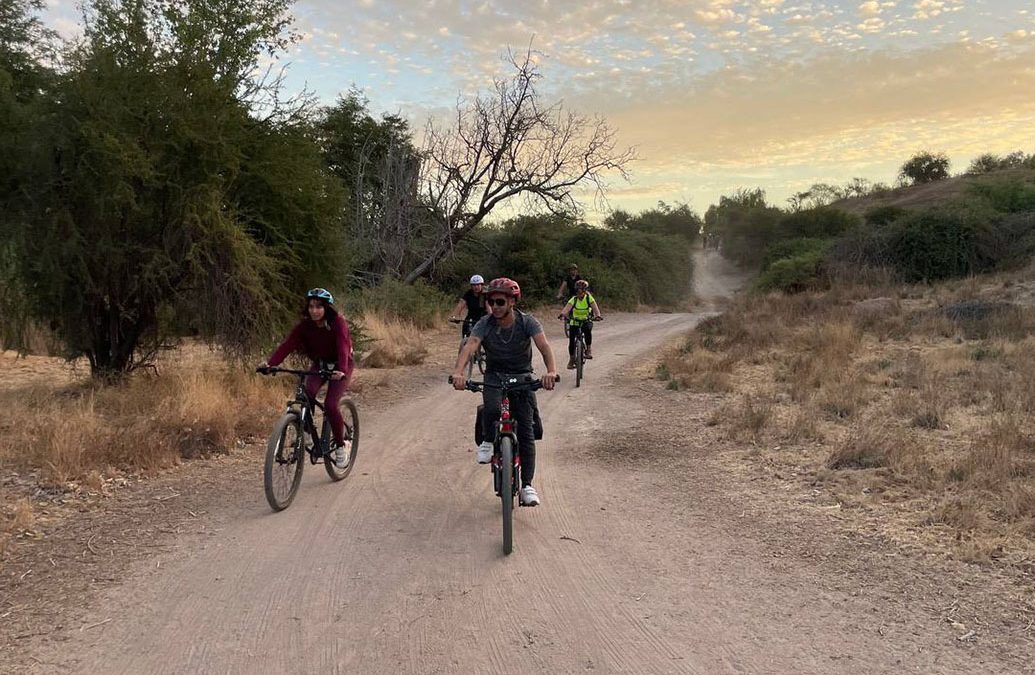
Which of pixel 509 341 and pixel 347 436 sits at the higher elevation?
pixel 509 341

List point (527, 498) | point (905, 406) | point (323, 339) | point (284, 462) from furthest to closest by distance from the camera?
point (905, 406) → point (323, 339) → point (284, 462) → point (527, 498)

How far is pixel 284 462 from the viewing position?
5746 millimetres

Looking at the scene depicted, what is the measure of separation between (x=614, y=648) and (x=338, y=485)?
3643mm

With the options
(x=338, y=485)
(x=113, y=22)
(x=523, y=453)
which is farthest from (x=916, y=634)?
(x=113, y=22)

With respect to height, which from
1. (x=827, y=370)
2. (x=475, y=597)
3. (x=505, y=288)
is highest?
(x=505, y=288)

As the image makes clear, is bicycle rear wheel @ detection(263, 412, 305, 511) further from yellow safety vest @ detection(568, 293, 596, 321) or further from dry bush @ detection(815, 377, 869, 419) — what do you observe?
yellow safety vest @ detection(568, 293, 596, 321)

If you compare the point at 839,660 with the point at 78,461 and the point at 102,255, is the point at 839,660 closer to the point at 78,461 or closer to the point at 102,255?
the point at 78,461

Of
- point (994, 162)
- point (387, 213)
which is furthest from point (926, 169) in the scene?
point (387, 213)

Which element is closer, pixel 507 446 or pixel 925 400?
pixel 507 446

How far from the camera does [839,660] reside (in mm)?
3410

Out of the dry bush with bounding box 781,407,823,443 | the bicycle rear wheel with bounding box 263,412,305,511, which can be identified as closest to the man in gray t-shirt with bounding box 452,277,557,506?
the bicycle rear wheel with bounding box 263,412,305,511

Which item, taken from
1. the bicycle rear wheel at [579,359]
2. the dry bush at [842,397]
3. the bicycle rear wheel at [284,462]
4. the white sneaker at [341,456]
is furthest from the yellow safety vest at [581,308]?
the bicycle rear wheel at [284,462]

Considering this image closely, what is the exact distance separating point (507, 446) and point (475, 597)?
124cm

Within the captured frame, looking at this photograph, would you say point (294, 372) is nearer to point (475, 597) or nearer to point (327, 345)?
point (327, 345)
